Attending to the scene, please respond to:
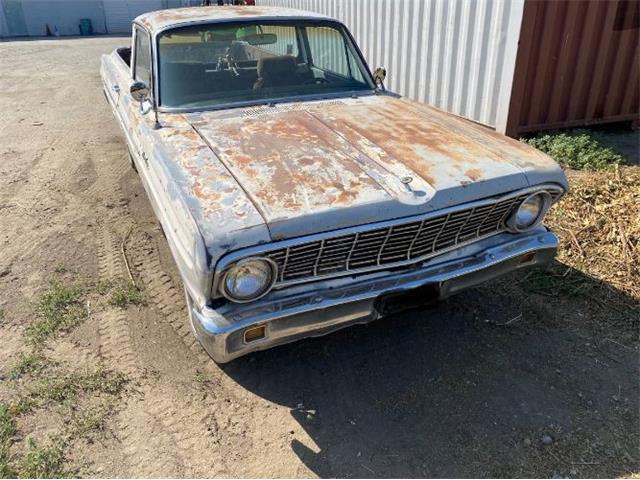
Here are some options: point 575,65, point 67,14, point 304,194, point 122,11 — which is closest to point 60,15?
point 67,14

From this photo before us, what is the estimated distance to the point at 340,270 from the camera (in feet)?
7.88

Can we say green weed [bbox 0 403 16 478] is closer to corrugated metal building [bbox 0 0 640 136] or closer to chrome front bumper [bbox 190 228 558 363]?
chrome front bumper [bbox 190 228 558 363]

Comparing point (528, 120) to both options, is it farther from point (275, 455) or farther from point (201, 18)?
point (275, 455)

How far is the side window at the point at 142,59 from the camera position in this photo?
149 inches

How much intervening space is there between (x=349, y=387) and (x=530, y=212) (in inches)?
53.4

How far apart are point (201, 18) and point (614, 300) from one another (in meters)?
3.48

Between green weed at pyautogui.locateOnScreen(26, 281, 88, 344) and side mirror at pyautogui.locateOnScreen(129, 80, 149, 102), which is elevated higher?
side mirror at pyautogui.locateOnScreen(129, 80, 149, 102)

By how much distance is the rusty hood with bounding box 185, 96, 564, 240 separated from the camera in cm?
228

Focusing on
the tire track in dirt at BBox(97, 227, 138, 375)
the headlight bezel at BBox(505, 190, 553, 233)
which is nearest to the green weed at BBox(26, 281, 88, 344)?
the tire track in dirt at BBox(97, 227, 138, 375)

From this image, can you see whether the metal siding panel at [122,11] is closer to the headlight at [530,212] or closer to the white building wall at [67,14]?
the white building wall at [67,14]

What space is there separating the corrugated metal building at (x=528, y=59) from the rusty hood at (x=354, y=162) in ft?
8.05

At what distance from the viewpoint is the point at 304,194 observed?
2.33 m

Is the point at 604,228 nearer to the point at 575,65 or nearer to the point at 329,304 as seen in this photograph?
the point at 575,65

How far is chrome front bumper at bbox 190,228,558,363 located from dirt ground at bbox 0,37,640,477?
0.51 m
